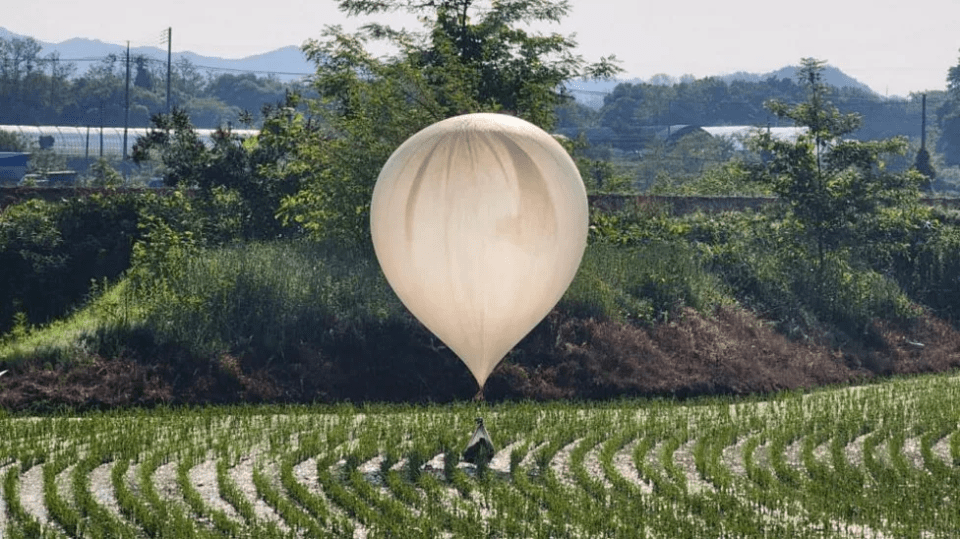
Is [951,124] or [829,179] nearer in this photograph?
[829,179]

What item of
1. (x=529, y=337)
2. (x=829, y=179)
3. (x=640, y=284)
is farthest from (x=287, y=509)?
(x=829, y=179)

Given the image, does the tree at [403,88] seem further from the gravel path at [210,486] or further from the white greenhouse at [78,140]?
the white greenhouse at [78,140]

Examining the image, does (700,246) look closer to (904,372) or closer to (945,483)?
(904,372)

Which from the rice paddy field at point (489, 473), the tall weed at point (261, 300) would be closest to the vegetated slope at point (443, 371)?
the tall weed at point (261, 300)

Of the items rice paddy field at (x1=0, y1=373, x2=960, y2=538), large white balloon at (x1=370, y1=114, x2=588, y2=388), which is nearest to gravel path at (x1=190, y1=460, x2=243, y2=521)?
rice paddy field at (x1=0, y1=373, x2=960, y2=538)

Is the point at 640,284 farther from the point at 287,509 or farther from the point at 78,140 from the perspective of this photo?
the point at 78,140

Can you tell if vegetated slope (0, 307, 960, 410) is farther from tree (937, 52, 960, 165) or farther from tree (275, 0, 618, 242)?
tree (937, 52, 960, 165)
